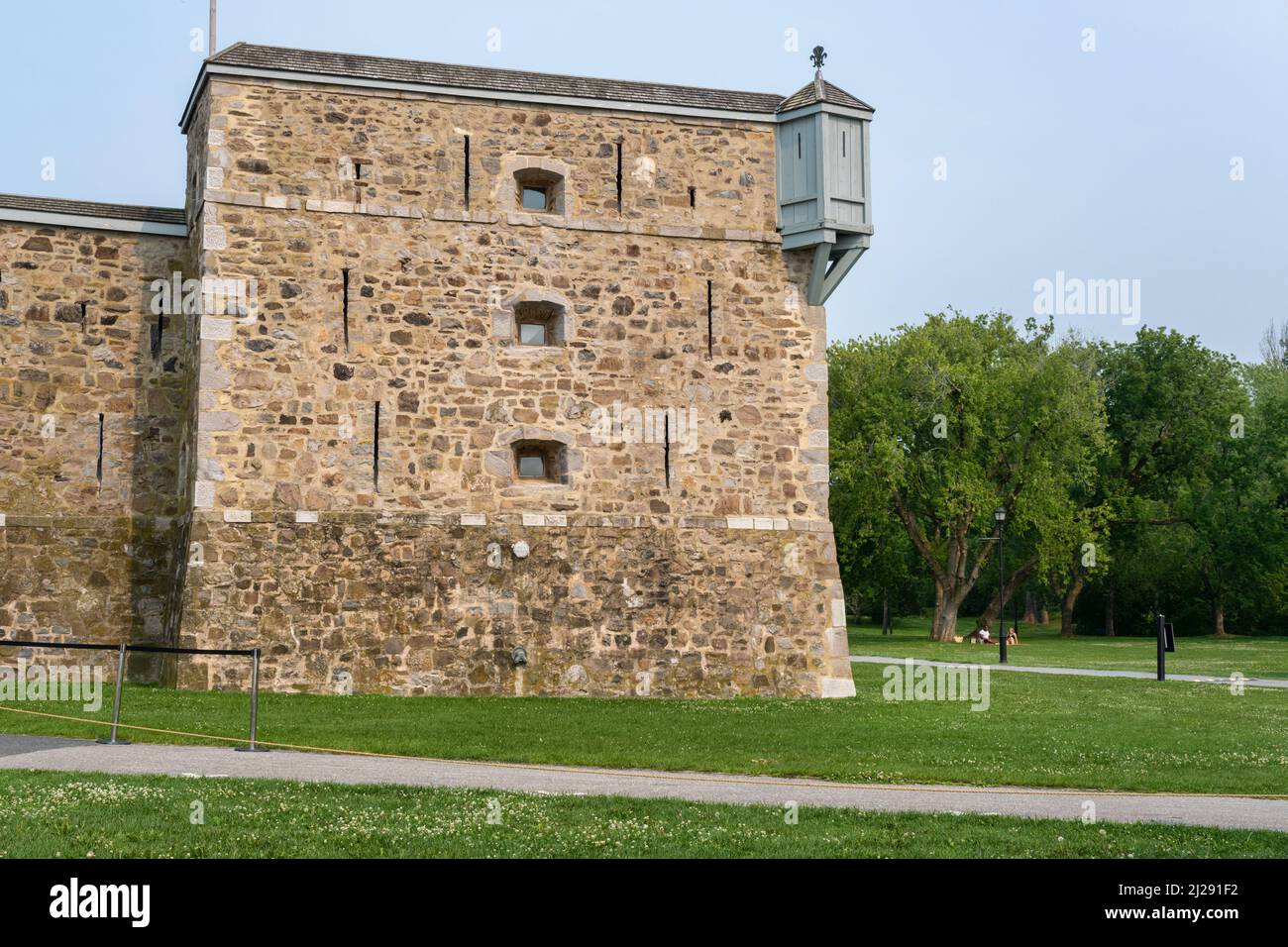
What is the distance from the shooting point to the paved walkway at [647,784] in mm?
9070

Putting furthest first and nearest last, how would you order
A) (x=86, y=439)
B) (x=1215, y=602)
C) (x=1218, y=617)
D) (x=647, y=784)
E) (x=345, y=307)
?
(x=1215, y=602), (x=1218, y=617), (x=86, y=439), (x=345, y=307), (x=647, y=784)

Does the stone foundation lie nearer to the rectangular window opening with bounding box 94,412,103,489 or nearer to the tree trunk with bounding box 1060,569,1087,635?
the rectangular window opening with bounding box 94,412,103,489

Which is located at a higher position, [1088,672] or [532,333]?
[532,333]

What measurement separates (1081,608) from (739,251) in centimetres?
4510

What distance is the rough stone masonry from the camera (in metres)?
18.1

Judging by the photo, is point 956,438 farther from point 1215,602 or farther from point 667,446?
point 667,446

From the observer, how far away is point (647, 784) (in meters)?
9.98

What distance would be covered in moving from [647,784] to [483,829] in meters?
2.48

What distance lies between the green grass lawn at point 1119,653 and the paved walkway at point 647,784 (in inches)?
722

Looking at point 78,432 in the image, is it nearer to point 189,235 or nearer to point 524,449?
point 189,235

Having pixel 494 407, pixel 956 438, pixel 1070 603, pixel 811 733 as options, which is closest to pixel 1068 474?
pixel 956 438

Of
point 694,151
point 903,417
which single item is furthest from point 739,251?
point 903,417

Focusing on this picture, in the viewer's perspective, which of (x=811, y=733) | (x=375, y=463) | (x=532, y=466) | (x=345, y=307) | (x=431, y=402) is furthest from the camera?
(x=532, y=466)

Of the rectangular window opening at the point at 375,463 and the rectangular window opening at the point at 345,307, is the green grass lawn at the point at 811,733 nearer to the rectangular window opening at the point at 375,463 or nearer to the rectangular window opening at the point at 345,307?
the rectangular window opening at the point at 375,463
